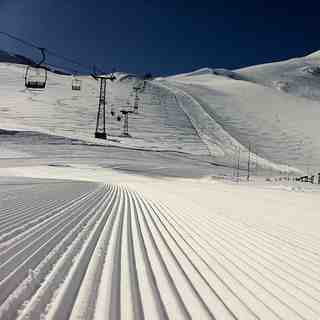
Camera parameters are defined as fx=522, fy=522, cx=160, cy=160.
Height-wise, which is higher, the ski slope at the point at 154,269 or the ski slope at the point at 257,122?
the ski slope at the point at 257,122

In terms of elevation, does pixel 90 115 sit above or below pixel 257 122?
below

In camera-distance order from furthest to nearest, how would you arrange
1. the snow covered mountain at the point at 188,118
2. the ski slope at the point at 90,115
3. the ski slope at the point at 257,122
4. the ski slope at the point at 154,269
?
the ski slope at the point at 257,122 → the snow covered mountain at the point at 188,118 → the ski slope at the point at 90,115 → the ski slope at the point at 154,269

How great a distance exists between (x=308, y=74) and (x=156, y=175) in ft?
525

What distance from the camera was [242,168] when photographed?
5884 centimetres

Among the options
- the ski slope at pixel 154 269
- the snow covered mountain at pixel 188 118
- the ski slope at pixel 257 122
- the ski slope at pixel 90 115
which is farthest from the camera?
the ski slope at pixel 257 122

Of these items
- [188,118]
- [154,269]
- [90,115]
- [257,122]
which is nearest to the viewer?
[154,269]

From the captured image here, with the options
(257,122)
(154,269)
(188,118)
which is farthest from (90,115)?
(154,269)

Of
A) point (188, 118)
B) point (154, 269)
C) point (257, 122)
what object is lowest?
point (154, 269)

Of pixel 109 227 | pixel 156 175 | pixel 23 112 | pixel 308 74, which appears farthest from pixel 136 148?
pixel 308 74

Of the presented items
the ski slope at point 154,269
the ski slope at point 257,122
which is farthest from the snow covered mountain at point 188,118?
the ski slope at point 154,269

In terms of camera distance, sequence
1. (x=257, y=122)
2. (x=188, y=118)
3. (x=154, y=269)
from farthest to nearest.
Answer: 1. (x=257, y=122)
2. (x=188, y=118)
3. (x=154, y=269)

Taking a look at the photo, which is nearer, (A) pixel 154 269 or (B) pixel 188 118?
(A) pixel 154 269

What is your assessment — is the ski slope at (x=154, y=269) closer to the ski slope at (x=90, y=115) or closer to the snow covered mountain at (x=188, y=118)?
the snow covered mountain at (x=188, y=118)

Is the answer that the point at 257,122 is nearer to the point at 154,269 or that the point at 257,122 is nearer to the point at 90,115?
the point at 90,115
